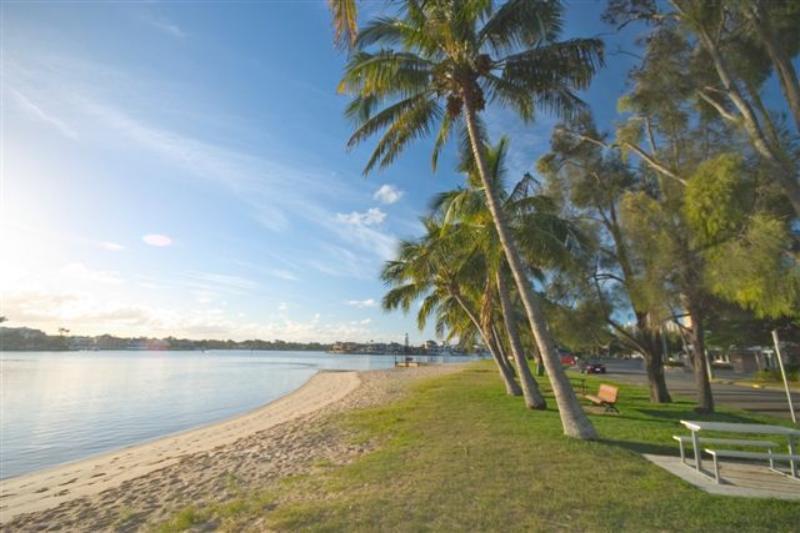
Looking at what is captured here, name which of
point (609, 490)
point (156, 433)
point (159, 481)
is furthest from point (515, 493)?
point (156, 433)

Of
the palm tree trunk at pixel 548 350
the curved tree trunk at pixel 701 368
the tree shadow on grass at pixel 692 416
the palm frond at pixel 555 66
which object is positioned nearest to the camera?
the palm tree trunk at pixel 548 350

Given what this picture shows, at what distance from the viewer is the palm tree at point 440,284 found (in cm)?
1475

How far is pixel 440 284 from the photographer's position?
18297 millimetres

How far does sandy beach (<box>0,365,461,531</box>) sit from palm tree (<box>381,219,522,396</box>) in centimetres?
658

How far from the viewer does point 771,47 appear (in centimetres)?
698

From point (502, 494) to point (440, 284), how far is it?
44.1ft

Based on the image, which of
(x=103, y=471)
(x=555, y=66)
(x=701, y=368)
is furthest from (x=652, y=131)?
(x=103, y=471)

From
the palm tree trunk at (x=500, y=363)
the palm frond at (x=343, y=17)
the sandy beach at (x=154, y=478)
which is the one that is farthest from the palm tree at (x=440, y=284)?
the palm frond at (x=343, y=17)

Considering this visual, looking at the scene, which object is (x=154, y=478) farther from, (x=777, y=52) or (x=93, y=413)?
(x=93, y=413)

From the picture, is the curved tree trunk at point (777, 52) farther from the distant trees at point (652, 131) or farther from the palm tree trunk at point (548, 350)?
the palm tree trunk at point (548, 350)

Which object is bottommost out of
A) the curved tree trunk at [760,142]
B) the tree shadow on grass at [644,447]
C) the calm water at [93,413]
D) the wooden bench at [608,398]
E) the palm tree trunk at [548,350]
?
the calm water at [93,413]

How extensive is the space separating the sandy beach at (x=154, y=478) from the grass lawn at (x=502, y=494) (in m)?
1.03

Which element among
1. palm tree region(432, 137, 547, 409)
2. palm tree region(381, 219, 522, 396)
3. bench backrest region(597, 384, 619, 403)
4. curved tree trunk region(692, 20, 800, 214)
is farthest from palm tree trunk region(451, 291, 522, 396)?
curved tree trunk region(692, 20, 800, 214)

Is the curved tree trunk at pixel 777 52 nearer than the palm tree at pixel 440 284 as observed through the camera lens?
Yes
